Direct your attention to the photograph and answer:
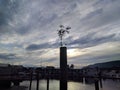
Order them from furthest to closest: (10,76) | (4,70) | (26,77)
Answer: (4,70), (26,77), (10,76)

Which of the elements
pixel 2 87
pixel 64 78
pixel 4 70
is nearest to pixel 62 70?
pixel 64 78

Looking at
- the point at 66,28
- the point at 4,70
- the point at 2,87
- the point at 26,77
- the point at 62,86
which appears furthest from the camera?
the point at 4,70

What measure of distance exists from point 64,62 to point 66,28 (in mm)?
6191

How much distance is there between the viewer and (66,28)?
49.3ft

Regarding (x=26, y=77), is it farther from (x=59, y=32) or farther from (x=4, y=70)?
(x=59, y=32)

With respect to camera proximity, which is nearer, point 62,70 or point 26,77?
point 62,70

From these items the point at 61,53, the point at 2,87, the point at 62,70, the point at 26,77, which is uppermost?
the point at 61,53

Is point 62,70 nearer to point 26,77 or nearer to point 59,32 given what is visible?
point 59,32

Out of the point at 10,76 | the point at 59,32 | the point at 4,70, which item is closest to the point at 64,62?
the point at 59,32

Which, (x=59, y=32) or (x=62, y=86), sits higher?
(x=59, y=32)

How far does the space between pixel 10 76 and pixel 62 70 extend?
16378mm

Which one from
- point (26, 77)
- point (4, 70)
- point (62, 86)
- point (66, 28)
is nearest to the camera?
point (62, 86)

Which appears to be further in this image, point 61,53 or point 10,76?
point 10,76

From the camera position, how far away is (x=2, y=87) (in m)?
30.2
